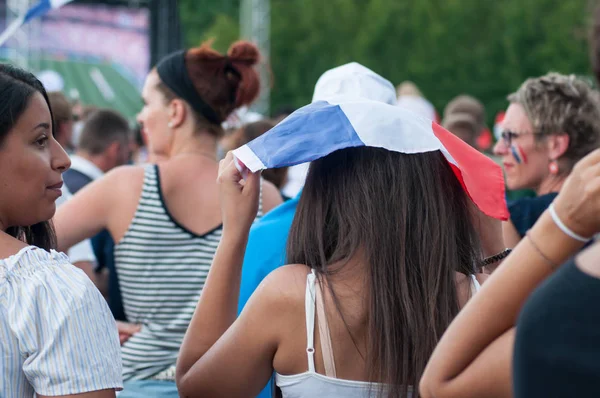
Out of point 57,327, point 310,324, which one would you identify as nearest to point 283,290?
point 310,324

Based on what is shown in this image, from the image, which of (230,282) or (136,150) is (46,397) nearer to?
(230,282)

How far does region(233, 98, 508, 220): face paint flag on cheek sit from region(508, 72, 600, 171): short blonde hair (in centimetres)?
163

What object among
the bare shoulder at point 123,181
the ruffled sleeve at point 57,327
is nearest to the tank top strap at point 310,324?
the ruffled sleeve at point 57,327

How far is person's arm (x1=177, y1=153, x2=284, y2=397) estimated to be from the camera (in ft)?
6.03

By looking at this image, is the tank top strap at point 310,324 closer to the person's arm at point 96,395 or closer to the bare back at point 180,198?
the person's arm at point 96,395

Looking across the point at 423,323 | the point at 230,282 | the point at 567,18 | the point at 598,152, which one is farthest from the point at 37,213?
the point at 567,18

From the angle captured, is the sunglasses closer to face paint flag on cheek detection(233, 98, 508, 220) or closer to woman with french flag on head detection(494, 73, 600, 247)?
woman with french flag on head detection(494, 73, 600, 247)

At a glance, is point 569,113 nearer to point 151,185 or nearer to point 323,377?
point 151,185

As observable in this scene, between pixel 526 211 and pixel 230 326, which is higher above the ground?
pixel 230 326

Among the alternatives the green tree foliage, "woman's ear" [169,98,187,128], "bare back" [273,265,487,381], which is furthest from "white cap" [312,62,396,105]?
the green tree foliage

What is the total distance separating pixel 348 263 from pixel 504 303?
597 mm

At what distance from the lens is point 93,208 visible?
2984 mm

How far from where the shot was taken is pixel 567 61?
94.8 ft

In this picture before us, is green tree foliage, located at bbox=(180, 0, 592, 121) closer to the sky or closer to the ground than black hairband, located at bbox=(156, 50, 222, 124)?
closer to the ground
